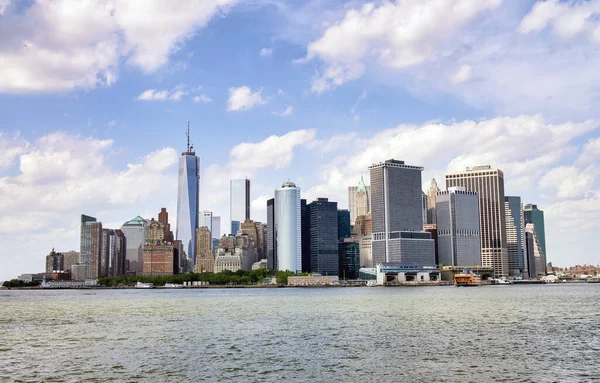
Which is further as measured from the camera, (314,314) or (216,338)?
(314,314)

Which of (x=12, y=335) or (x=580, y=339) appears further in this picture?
(x=12, y=335)

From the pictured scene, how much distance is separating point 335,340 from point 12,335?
1625 inches

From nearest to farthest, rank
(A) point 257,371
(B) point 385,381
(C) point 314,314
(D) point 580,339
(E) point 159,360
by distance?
(B) point 385,381, (A) point 257,371, (E) point 159,360, (D) point 580,339, (C) point 314,314

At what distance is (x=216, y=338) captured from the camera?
2990 inches

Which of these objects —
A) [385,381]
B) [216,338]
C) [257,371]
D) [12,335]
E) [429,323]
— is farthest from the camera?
[429,323]

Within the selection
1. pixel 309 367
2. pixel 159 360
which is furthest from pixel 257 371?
pixel 159 360

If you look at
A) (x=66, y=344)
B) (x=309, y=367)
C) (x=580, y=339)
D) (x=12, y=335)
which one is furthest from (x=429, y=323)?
(x=12, y=335)

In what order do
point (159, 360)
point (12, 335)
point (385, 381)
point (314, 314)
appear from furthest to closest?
point (314, 314) → point (12, 335) → point (159, 360) → point (385, 381)

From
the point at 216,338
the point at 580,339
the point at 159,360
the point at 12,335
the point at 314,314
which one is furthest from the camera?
the point at 314,314

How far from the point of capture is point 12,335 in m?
82.6

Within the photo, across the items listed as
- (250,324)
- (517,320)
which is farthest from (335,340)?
(517,320)

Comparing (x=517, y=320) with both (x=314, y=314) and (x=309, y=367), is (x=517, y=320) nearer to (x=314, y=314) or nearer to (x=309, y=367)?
(x=314, y=314)

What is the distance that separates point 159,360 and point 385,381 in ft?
70.7

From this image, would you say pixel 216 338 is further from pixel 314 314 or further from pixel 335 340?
pixel 314 314
